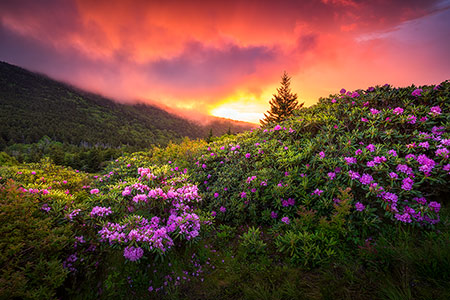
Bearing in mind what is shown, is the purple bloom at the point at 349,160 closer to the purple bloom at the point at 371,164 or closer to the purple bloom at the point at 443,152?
the purple bloom at the point at 371,164

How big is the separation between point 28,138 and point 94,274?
110932 mm

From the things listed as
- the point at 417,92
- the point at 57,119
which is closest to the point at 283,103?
the point at 417,92

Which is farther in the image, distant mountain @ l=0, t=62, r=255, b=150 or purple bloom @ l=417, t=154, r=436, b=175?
distant mountain @ l=0, t=62, r=255, b=150

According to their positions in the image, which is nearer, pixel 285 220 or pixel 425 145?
pixel 425 145

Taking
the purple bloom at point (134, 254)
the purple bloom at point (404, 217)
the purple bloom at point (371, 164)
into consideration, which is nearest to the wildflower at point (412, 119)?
the purple bloom at point (371, 164)

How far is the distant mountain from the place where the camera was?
286ft

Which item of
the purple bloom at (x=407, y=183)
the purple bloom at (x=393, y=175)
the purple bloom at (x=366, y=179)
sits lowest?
the purple bloom at (x=366, y=179)

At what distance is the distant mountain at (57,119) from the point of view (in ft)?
286

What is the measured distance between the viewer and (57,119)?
110 m

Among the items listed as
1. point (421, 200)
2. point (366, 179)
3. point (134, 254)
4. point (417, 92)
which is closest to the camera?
point (134, 254)

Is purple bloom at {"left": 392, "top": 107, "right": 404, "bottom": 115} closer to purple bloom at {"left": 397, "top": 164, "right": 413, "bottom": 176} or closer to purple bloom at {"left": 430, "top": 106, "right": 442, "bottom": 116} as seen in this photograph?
purple bloom at {"left": 430, "top": 106, "right": 442, "bottom": 116}

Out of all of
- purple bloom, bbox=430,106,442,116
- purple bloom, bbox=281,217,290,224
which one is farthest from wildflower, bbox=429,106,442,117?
purple bloom, bbox=281,217,290,224

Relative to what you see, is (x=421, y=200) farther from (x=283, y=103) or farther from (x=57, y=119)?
(x=57, y=119)

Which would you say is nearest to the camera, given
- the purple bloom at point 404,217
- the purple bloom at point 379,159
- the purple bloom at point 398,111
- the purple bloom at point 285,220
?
the purple bloom at point 404,217
